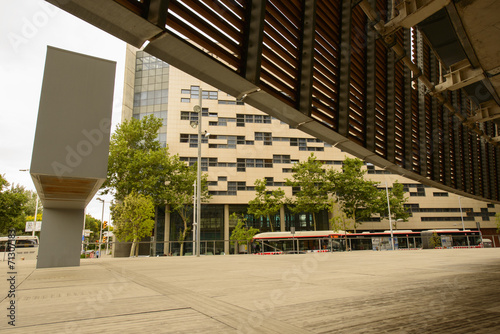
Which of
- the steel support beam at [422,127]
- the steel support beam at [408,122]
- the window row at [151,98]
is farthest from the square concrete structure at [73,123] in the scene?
the window row at [151,98]

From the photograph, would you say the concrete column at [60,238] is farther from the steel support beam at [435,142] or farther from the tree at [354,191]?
the tree at [354,191]

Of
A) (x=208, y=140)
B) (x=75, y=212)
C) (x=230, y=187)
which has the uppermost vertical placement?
(x=208, y=140)

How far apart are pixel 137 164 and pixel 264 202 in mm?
18190

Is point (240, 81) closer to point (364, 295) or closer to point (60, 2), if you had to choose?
point (60, 2)

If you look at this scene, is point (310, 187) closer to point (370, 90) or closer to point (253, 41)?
point (370, 90)

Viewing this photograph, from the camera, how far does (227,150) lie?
4875 centimetres

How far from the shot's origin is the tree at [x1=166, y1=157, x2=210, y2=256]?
40.6 m

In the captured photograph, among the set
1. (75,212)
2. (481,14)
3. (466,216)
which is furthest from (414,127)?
(466,216)

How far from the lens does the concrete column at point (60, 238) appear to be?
412 inches

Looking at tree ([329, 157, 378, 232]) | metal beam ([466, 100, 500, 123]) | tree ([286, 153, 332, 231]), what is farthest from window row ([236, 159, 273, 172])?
metal beam ([466, 100, 500, 123])

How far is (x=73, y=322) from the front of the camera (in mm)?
2107

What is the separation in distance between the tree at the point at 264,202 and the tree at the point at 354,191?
822cm

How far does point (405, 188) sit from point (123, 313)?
198 feet

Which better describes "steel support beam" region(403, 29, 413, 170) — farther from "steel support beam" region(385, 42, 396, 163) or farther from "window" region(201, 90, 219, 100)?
"window" region(201, 90, 219, 100)
